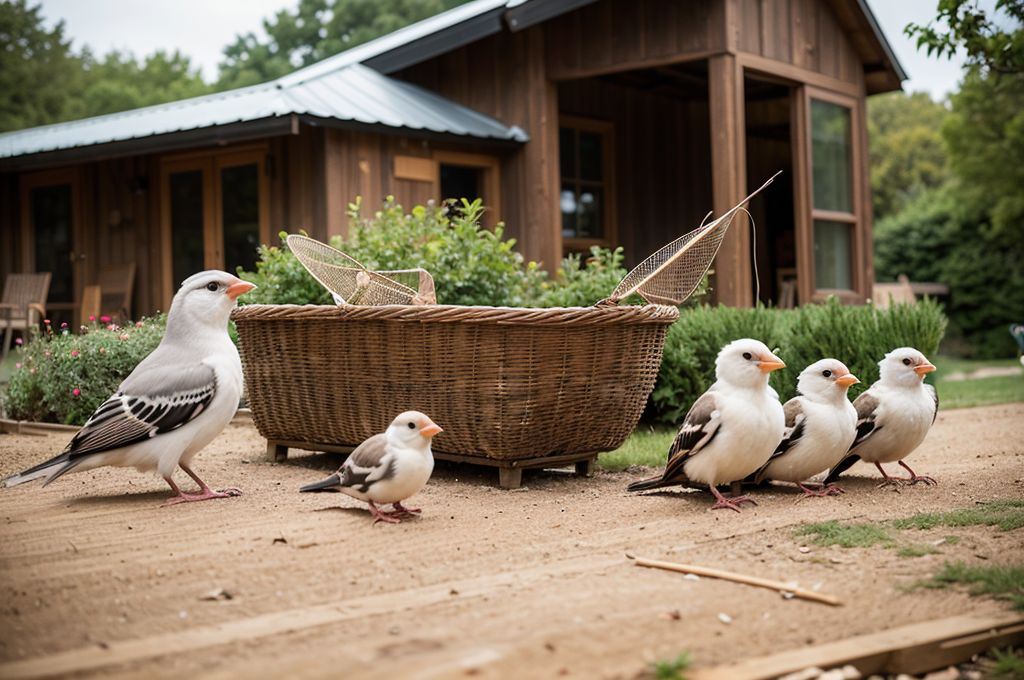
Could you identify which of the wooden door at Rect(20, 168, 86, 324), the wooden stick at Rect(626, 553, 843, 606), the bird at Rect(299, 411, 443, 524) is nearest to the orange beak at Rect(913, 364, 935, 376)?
the wooden stick at Rect(626, 553, 843, 606)

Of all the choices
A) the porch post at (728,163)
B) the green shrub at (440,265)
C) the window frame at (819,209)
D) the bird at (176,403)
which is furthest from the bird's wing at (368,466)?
the window frame at (819,209)

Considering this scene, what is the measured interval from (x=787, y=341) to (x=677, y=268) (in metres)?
3.11

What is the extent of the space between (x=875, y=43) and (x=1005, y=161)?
984cm

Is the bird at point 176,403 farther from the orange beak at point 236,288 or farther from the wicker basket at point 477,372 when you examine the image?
the wicker basket at point 477,372

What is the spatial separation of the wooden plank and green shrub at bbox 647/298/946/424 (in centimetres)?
504

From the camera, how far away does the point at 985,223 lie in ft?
73.7

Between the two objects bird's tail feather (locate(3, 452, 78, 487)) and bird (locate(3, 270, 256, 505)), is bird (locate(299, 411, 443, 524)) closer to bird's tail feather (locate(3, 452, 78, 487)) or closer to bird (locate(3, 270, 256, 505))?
bird (locate(3, 270, 256, 505))

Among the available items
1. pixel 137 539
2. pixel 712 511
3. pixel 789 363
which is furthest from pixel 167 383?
pixel 789 363

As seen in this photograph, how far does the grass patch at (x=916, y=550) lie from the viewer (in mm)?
4023

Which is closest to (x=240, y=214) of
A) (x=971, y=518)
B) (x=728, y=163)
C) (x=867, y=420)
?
(x=728, y=163)

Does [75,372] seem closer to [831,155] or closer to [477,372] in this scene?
[477,372]

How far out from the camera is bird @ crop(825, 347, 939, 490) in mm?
5473

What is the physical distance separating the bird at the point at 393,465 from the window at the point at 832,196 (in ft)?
29.3

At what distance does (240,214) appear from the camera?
472 inches
